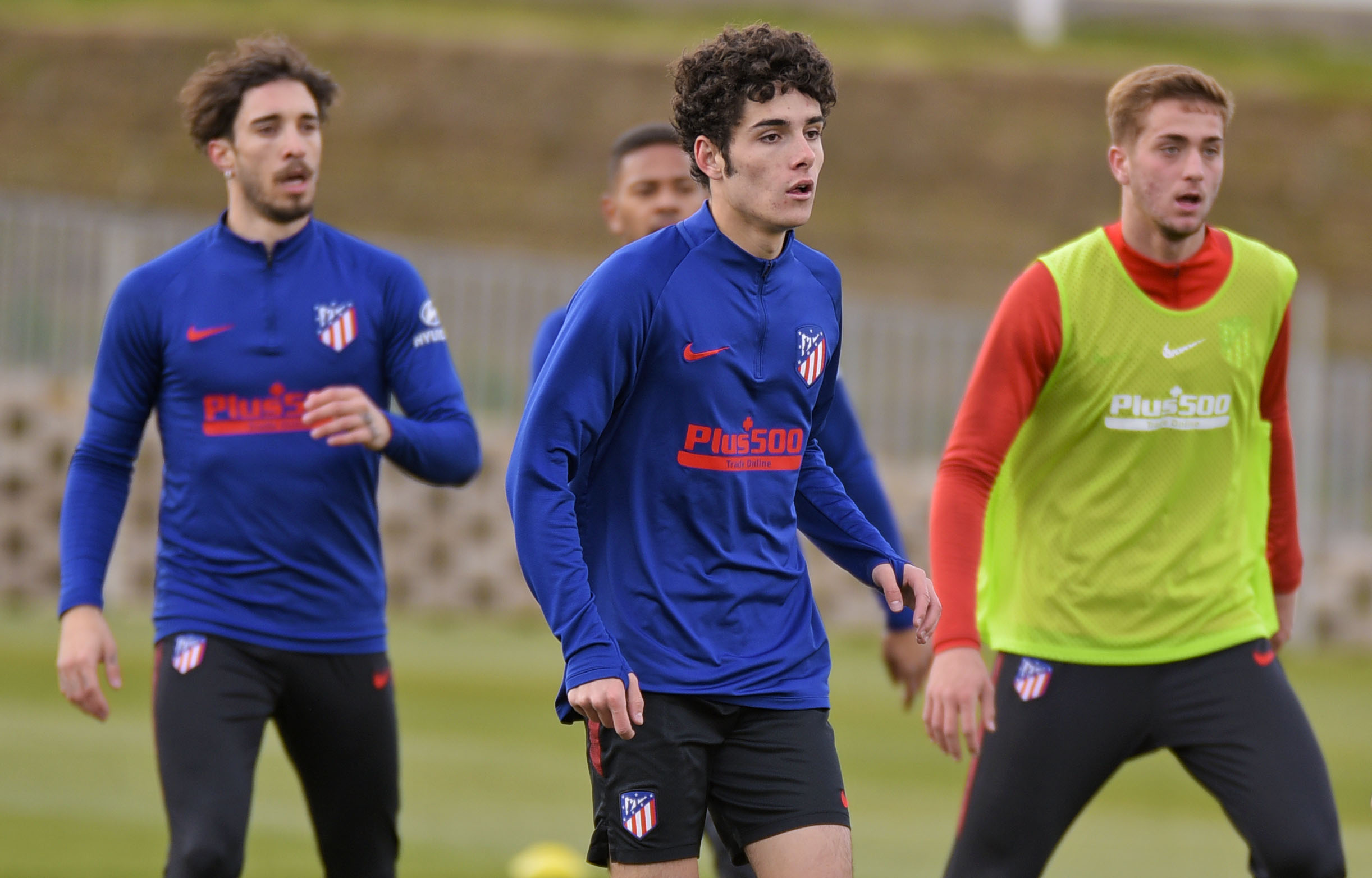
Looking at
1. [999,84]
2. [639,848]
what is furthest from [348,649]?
[999,84]

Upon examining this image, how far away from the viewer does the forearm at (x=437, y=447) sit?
183 inches

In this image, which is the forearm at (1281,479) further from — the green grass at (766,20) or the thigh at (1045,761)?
the green grass at (766,20)

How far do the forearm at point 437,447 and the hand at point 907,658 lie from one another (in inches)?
50.1

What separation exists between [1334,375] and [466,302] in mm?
7399

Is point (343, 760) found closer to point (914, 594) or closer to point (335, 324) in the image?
point (335, 324)

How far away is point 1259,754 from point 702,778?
4.87ft

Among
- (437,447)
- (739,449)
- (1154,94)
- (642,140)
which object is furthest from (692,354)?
(642,140)

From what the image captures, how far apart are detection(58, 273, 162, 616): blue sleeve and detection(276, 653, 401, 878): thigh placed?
59 centimetres

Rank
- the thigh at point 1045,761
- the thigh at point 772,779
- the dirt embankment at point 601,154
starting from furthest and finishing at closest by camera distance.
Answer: the dirt embankment at point 601,154
the thigh at point 1045,761
the thigh at point 772,779

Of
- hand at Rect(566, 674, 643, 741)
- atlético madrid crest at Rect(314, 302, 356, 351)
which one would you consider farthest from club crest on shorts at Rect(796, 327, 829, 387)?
atlético madrid crest at Rect(314, 302, 356, 351)

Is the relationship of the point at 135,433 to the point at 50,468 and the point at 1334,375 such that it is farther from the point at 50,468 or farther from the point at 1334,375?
the point at 1334,375

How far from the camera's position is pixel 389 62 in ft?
96.3

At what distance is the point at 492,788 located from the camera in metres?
8.60

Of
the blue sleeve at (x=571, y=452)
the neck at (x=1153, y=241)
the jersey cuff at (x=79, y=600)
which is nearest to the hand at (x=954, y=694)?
the blue sleeve at (x=571, y=452)
